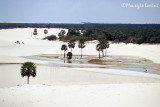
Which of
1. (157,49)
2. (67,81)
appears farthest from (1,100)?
(157,49)

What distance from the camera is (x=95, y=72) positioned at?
61.8 metres

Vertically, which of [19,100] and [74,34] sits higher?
[74,34]

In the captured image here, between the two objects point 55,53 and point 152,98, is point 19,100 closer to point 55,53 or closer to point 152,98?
point 152,98

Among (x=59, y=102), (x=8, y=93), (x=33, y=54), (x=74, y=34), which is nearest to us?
(x=59, y=102)

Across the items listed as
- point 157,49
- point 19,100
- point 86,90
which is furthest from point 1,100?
point 157,49

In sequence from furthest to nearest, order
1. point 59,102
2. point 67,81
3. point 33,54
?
point 33,54
point 67,81
point 59,102

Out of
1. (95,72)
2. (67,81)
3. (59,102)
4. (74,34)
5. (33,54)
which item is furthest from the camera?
(74,34)

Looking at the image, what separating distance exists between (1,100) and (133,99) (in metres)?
13.6

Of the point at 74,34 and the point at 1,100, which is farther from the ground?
Result: the point at 74,34

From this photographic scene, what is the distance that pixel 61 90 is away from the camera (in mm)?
30938

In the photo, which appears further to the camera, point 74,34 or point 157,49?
point 74,34

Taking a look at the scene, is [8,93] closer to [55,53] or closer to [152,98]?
[152,98]

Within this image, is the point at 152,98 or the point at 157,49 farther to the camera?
the point at 157,49

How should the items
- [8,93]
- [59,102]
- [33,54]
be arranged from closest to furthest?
[59,102]
[8,93]
[33,54]
